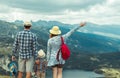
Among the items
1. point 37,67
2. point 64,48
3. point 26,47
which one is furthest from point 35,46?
point 37,67

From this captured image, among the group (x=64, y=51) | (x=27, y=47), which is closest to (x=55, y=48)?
(x=64, y=51)

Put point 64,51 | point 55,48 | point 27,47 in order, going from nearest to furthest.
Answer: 1. point 64,51
2. point 55,48
3. point 27,47

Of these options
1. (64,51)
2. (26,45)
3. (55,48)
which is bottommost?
(64,51)

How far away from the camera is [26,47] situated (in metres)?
16.6

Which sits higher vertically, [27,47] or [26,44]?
[26,44]

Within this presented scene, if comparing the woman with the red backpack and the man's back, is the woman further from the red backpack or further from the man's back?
the man's back

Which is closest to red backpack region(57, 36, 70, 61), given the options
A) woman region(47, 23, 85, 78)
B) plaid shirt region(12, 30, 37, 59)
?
woman region(47, 23, 85, 78)

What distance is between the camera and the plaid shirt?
1662 centimetres

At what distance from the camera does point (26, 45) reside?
16.6m

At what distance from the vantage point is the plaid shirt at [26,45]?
16.6 meters

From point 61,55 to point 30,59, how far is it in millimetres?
1727

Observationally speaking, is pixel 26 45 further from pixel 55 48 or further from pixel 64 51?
pixel 64 51

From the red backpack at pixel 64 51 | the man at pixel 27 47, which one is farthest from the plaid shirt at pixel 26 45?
the red backpack at pixel 64 51

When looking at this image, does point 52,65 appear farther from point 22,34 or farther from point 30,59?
point 22,34
